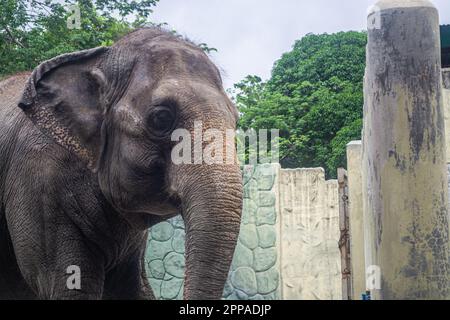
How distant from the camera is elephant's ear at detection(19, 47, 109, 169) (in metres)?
4.50

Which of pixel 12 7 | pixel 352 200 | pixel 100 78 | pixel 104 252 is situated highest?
pixel 12 7

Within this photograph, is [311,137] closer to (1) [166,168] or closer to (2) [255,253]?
(2) [255,253]

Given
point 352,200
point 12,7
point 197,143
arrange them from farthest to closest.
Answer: point 12,7, point 352,200, point 197,143

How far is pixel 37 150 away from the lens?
452cm

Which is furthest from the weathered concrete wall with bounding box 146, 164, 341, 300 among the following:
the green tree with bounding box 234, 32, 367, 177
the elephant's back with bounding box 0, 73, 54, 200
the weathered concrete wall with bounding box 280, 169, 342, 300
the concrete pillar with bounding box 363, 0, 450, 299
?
the green tree with bounding box 234, 32, 367, 177

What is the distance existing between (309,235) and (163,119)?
7919 mm

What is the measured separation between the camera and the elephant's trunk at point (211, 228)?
3.69 meters

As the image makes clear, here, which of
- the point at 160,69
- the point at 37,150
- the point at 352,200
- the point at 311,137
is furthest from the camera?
the point at 311,137

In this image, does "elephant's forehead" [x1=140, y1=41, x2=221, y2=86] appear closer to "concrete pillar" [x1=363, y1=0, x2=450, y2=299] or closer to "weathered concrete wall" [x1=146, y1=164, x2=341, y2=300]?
"concrete pillar" [x1=363, y1=0, x2=450, y2=299]

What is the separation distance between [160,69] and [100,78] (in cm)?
46

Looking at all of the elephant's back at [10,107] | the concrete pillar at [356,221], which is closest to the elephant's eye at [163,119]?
the elephant's back at [10,107]

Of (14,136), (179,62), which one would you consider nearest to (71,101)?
(14,136)
